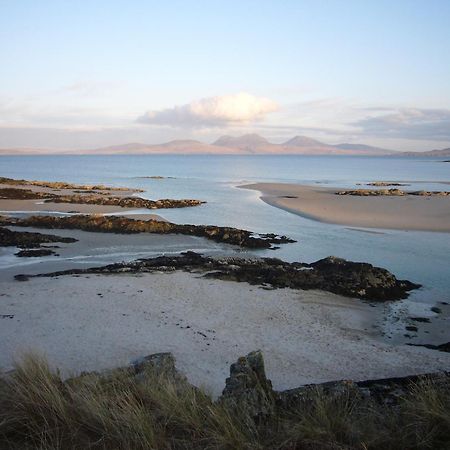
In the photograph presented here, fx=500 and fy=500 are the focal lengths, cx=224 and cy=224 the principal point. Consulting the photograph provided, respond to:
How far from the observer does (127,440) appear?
4.27 m

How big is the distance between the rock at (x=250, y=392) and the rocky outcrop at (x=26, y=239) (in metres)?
Result: 15.9

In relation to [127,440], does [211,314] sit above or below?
below

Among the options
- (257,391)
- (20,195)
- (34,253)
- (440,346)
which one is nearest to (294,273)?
(440,346)

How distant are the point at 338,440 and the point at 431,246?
1838 centimetres

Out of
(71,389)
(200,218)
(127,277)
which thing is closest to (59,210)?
(200,218)

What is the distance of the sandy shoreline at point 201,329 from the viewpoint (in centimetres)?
869

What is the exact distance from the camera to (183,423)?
4594 millimetres

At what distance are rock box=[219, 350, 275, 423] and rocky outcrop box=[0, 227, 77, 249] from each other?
15888 millimetres

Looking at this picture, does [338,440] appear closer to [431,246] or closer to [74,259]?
[74,259]

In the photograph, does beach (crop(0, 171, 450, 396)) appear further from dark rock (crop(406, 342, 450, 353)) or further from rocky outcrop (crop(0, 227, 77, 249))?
rocky outcrop (crop(0, 227, 77, 249))

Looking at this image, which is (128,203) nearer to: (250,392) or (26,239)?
(26,239)

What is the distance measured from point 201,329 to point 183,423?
19.3 feet

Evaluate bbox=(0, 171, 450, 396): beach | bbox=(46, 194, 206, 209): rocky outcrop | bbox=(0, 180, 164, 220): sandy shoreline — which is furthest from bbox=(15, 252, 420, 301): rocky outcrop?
bbox=(46, 194, 206, 209): rocky outcrop

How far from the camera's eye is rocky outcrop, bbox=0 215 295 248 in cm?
2169
